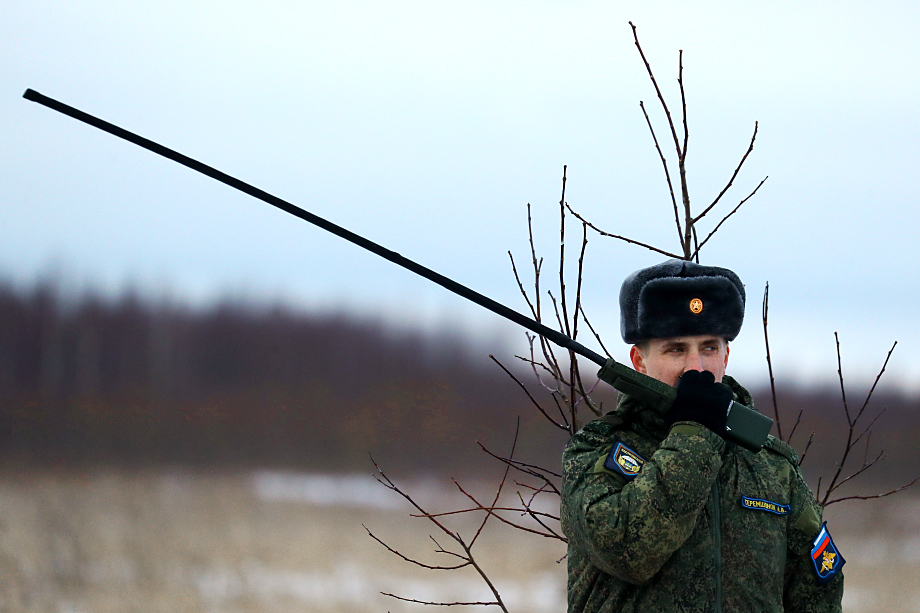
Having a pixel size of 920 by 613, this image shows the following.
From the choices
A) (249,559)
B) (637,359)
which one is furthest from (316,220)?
(249,559)

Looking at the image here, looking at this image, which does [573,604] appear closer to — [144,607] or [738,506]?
[738,506]

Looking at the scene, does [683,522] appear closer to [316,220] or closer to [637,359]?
[637,359]

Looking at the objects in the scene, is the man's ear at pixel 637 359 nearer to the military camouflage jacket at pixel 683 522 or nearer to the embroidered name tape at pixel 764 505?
the military camouflage jacket at pixel 683 522

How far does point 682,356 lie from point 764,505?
29cm

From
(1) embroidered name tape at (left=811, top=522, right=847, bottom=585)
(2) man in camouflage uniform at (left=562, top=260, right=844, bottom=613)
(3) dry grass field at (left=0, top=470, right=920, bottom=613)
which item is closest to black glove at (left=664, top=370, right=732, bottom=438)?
(2) man in camouflage uniform at (left=562, top=260, right=844, bottom=613)

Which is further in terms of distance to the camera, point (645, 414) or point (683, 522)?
point (645, 414)

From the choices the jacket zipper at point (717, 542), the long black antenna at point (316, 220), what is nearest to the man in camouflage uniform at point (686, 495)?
the jacket zipper at point (717, 542)

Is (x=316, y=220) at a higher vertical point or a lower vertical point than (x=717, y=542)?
higher

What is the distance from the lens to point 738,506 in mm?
1313

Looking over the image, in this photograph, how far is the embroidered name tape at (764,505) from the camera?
1.31 meters

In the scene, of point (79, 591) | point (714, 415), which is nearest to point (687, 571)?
point (714, 415)

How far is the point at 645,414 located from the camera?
1.38 meters

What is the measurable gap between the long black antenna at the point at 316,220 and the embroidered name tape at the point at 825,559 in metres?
0.49

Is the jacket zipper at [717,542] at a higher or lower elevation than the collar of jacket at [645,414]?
lower
